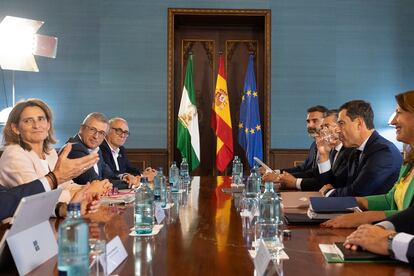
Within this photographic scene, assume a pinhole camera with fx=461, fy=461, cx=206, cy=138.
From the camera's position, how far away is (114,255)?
1.44 m

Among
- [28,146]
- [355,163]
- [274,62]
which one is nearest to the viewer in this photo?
[28,146]

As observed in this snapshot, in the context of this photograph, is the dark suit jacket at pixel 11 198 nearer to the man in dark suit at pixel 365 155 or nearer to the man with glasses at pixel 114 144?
the man in dark suit at pixel 365 155

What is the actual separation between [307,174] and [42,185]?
9.47 ft

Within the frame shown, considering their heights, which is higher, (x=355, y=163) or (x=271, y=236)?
(x=355, y=163)

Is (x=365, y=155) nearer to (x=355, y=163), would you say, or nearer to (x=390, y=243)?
(x=355, y=163)

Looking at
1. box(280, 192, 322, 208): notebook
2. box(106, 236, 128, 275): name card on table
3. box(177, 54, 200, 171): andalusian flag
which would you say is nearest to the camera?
box(106, 236, 128, 275): name card on table

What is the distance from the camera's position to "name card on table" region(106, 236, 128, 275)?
139 centimetres

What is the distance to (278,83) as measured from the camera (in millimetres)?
6637

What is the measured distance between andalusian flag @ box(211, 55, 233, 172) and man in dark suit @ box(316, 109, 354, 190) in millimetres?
2394

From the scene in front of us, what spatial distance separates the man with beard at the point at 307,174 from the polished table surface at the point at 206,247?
4.40ft

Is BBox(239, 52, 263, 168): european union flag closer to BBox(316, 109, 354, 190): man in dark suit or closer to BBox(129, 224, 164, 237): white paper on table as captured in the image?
BBox(316, 109, 354, 190): man in dark suit

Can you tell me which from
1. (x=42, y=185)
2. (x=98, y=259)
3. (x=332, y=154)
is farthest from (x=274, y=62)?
(x=98, y=259)

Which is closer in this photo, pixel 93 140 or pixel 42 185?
pixel 42 185

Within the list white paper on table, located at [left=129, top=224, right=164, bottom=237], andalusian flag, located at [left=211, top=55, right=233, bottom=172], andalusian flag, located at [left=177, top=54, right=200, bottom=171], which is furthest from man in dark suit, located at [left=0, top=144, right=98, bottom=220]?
andalusian flag, located at [left=211, top=55, right=233, bottom=172]
